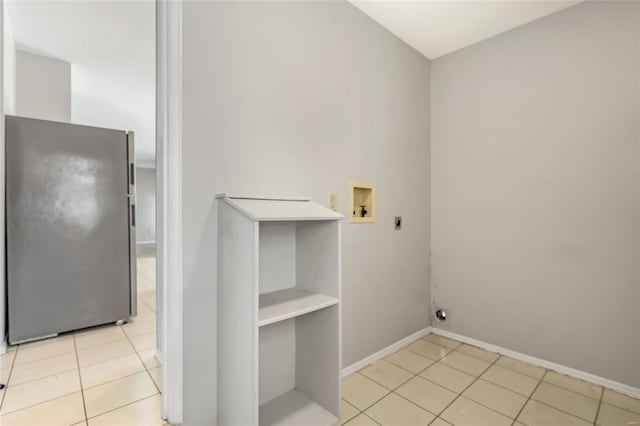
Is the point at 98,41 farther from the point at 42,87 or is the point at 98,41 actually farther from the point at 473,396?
the point at 473,396

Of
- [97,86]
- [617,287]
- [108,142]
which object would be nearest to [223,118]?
[108,142]

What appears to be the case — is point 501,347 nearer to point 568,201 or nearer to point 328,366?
point 568,201

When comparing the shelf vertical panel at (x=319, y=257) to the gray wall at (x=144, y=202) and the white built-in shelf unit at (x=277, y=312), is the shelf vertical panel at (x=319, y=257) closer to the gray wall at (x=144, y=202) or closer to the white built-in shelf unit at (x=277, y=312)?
the white built-in shelf unit at (x=277, y=312)

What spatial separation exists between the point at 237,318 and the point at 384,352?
1444 millimetres

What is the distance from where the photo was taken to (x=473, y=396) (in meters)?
1.76

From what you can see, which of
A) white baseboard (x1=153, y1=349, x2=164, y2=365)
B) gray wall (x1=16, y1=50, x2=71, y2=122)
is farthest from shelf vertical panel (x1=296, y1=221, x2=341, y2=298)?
gray wall (x1=16, y1=50, x2=71, y2=122)

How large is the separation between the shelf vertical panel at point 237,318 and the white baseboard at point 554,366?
6.59 feet

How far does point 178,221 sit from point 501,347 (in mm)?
2511

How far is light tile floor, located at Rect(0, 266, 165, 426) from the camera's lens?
1517 millimetres

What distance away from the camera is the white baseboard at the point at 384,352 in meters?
2.02

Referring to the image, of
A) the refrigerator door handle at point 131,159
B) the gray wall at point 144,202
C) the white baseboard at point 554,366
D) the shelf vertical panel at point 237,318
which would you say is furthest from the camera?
the gray wall at point 144,202

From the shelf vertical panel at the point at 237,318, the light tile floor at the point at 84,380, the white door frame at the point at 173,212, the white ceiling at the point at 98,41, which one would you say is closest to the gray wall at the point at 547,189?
the shelf vertical panel at the point at 237,318

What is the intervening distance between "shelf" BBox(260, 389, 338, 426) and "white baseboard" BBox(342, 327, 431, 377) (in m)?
0.44

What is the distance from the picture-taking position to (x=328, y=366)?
61.3 inches
